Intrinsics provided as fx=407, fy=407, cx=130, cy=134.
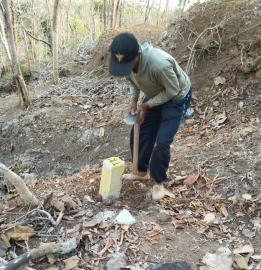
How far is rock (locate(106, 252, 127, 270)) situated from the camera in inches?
114

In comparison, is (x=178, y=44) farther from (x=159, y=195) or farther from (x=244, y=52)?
(x=159, y=195)

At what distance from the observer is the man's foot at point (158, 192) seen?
12.4 ft

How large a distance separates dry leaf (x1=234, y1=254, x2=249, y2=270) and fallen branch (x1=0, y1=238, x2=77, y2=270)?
121 cm

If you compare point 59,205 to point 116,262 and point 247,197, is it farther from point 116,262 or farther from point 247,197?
point 247,197

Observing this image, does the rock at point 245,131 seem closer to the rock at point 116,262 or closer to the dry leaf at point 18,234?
the rock at point 116,262

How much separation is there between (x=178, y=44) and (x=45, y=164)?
292cm

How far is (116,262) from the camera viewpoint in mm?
2934

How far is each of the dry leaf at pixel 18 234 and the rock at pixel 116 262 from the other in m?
0.67

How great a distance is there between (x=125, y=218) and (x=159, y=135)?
0.77 metres

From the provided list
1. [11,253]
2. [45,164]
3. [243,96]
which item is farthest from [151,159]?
[45,164]

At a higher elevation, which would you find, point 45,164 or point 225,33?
point 225,33

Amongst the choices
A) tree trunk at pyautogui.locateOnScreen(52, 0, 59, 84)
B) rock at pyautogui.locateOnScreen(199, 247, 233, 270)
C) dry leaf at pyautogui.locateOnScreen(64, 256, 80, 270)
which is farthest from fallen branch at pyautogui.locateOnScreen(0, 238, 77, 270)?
tree trunk at pyautogui.locateOnScreen(52, 0, 59, 84)

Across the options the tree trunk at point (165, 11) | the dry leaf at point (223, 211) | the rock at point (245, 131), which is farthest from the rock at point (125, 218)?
the tree trunk at point (165, 11)

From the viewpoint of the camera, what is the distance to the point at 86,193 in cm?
386
